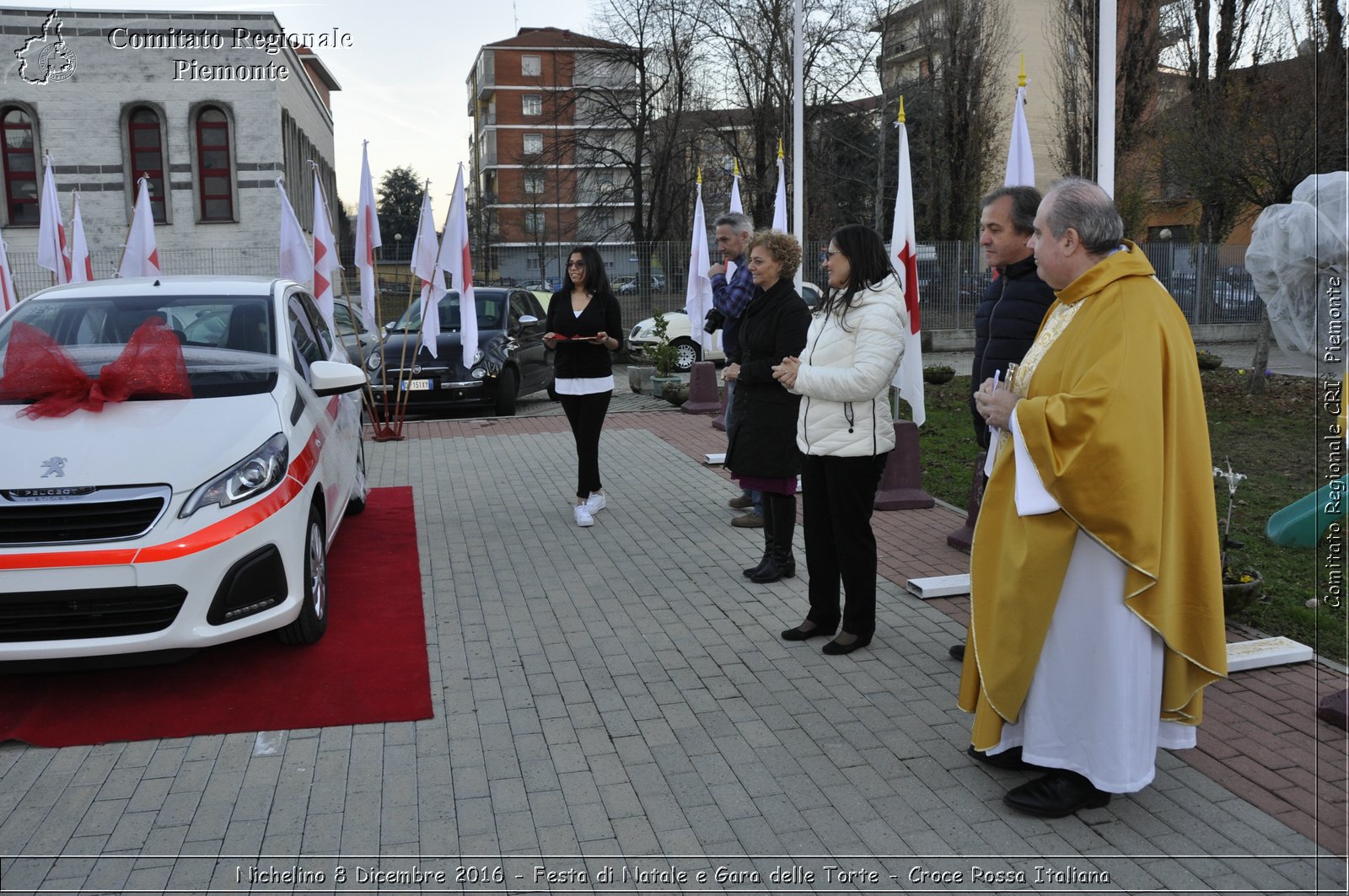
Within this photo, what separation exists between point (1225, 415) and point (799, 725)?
11.5 metres

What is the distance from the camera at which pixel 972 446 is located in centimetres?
1177

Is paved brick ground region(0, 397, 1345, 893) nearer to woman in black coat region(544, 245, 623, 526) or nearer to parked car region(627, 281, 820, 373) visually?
woman in black coat region(544, 245, 623, 526)

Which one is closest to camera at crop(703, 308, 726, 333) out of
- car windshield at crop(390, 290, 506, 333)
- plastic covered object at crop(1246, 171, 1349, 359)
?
plastic covered object at crop(1246, 171, 1349, 359)

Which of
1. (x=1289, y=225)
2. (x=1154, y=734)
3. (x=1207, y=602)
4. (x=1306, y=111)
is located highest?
(x=1306, y=111)

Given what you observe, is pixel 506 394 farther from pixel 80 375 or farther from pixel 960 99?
pixel 960 99

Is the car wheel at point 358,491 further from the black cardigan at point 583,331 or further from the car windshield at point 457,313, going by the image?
the car windshield at point 457,313

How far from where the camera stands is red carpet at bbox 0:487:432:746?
455cm

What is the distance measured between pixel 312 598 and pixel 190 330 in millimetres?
1741

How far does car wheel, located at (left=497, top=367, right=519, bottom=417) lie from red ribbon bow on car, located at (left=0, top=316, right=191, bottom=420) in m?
9.05

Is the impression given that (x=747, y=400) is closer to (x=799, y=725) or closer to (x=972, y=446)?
(x=799, y=725)

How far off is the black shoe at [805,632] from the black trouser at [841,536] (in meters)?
0.02

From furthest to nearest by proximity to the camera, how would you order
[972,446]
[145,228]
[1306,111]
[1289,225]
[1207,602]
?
[1306,111]
[145,228]
[972,446]
[1289,225]
[1207,602]

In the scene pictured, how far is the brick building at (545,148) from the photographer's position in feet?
125

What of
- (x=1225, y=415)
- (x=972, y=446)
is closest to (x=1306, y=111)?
(x=1225, y=415)
